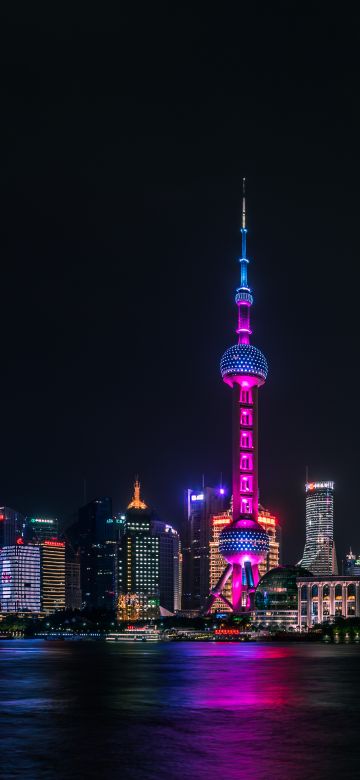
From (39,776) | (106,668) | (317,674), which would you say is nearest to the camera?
(39,776)

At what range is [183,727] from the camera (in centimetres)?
5622

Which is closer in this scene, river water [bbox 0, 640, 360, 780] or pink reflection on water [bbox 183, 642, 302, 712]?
river water [bbox 0, 640, 360, 780]

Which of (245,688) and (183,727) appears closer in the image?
(183,727)

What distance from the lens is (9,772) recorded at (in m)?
40.9

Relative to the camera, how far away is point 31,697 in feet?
254

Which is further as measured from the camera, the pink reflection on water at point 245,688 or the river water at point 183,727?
the pink reflection on water at point 245,688

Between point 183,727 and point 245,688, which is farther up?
point 183,727

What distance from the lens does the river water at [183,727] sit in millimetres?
42156

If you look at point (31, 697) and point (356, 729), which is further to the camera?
point (31, 697)

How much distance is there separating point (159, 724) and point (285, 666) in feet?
223

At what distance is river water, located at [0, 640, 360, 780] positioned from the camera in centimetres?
4216

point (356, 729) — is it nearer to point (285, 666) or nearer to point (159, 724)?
point (159, 724)

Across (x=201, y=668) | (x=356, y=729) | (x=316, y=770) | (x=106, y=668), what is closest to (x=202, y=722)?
(x=356, y=729)

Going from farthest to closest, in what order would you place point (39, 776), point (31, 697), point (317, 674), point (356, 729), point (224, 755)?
point (317, 674)
point (31, 697)
point (356, 729)
point (224, 755)
point (39, 776)
